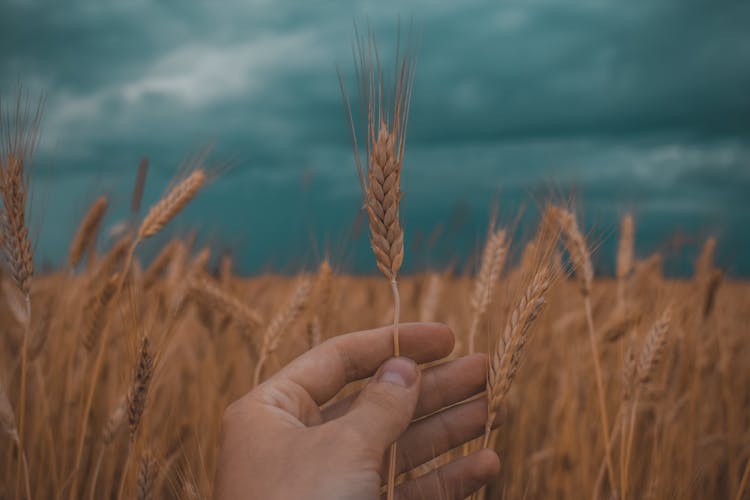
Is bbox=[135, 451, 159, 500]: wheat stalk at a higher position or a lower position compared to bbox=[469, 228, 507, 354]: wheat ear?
lower

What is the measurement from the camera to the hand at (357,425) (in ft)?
4.23

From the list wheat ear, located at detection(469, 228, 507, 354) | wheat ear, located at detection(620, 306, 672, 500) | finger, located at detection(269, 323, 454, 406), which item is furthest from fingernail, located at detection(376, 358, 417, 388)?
wheat ear, located at detection(620, 306, 672, 500)

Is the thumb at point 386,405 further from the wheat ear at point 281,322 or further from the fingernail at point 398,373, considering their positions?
the wheat ear at point 281,322

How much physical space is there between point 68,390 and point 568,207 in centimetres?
239

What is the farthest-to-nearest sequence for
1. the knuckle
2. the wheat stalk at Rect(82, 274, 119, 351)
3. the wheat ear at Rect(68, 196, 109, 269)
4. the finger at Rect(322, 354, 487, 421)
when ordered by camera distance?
the wheat ear at Rect(68, 196, 109, 269), the wheat stalk at Rect(82, 274, 119, 351), the finger at Rect(322, 354, 487, 421), the knuckle

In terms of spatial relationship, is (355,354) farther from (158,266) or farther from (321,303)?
(158,266)

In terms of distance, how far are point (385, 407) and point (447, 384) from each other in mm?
446

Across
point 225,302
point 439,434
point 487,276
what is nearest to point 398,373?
point 439,434

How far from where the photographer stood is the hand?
1.29 metres

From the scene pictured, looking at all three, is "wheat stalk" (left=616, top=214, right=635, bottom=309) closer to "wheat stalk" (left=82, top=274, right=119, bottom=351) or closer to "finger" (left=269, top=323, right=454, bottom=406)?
"finger" (left=269, top=323, right=454, bottom=406)

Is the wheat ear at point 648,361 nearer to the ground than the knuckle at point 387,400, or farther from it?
nearer to the ground

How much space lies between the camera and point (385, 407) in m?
1.42

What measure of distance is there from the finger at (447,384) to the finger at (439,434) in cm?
3

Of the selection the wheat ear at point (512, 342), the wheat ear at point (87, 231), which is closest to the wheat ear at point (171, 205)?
the wheat ear at point (87, 231)
